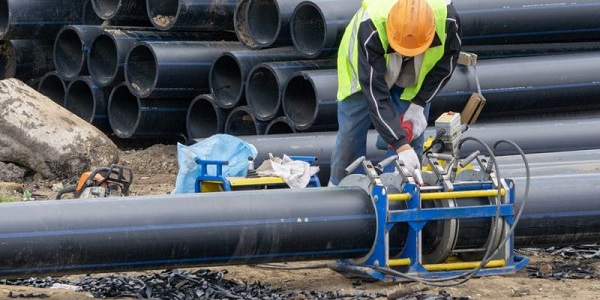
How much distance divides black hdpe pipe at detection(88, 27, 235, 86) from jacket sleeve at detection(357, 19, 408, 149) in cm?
475

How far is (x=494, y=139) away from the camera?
9.77 metres

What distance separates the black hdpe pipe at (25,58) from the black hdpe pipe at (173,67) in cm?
173

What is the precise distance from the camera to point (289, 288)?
6.87m

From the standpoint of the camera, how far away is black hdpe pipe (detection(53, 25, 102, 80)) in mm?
11836

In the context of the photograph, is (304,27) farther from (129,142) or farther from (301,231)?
(301,231)

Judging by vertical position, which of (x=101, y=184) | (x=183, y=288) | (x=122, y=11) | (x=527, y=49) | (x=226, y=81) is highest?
(x=122, y=11)

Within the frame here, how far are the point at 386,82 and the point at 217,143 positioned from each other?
1.71 metres

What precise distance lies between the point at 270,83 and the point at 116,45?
1575 millimetres

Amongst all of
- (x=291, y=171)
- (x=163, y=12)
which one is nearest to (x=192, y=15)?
(x=163, y=12)

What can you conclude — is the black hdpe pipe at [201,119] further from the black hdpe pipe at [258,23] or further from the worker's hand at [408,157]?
the worker's hand at [408,157]

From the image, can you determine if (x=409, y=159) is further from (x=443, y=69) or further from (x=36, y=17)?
(x=36, y=17)

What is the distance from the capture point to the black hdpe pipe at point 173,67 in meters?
11.0

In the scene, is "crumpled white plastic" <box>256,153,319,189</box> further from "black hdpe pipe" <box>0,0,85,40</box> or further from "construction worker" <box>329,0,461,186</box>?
"black hdpe pipe" <box>0,0,85,40</box>

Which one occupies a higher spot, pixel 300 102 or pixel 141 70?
pixel 141 70
